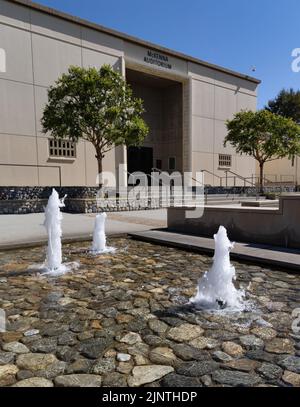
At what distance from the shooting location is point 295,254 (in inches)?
235

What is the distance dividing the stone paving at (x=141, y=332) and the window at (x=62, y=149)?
13.8 meters

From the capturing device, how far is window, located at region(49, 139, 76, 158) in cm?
Result: 1828

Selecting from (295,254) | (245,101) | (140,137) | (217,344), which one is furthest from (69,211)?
(245,101)

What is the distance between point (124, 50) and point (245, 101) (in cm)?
1241

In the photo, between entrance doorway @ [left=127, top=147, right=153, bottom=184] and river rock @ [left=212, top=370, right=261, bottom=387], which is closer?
river rock @ [left=212, top=370, right=261, bottom=387]

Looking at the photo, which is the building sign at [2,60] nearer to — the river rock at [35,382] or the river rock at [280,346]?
the river rock at [35,382]

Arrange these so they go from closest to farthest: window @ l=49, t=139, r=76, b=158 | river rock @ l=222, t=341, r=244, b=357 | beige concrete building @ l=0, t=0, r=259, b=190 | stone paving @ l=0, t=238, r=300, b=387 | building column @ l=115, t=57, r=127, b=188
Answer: stone paving @ l=0, t=238, r=300, b=387 → river rock @ l=222, t=341, r=244, b=357 → beige concrete building @ l=0, t=0, r=259, b=190 → window @ l=49, t=139, r=76, b=158 → building column @ l=115, t=57, r=127, b=188

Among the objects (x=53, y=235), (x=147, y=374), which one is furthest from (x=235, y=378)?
(x=53, y=235)

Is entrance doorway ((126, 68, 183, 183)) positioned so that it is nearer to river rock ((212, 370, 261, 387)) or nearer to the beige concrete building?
the beige concrete building

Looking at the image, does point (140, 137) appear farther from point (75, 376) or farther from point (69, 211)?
point (75, 376)

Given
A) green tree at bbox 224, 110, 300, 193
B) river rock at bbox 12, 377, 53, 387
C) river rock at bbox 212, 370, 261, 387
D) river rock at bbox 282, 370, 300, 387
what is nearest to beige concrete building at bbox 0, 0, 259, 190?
green tree at bbox 224, 110, 300, 193

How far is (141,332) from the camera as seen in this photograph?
3.33m

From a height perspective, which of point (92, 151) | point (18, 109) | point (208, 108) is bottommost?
point (92, 151)

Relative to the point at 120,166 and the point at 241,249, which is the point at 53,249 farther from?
the point at 120,166
